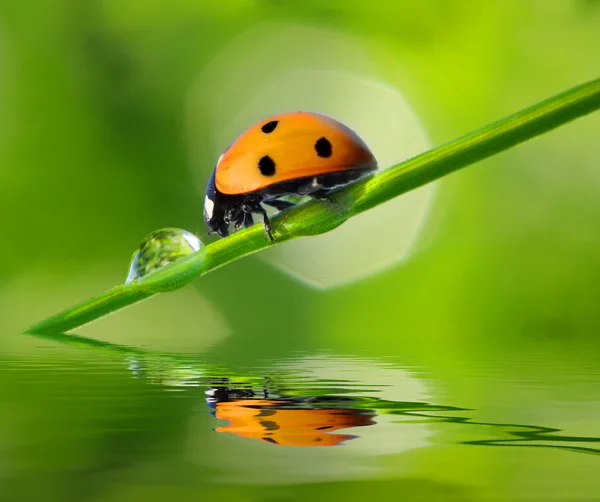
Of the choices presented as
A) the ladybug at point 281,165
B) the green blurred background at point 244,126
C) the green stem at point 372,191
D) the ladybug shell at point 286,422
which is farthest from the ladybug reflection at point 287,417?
the green blurred background at point 244,126

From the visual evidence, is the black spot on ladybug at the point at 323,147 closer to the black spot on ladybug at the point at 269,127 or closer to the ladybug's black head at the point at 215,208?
the black spot on ladybug at the point at 269,127

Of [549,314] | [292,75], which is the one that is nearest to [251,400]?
[549,314]

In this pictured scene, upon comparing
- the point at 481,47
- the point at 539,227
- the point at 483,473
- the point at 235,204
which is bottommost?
the point at 483,473

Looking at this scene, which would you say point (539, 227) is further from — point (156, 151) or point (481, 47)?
point (156, 151)

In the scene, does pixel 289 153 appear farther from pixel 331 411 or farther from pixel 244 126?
pixel 244 126

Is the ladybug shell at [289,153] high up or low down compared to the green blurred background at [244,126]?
down

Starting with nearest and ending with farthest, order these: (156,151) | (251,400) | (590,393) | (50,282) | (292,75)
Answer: (251,400) → (590,393) → (156,151) → (50,282) → (292,75)

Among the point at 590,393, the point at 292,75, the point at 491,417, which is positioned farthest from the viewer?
the point at 292,75

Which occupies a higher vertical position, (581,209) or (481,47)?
(481,47)
